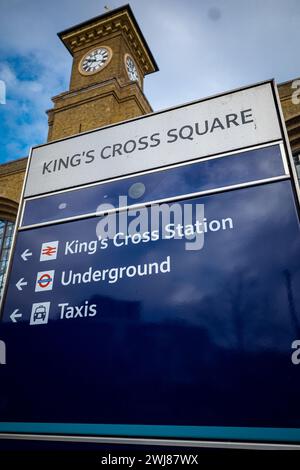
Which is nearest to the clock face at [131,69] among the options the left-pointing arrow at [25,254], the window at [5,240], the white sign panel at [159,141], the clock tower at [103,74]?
the clock tower at [103,74]

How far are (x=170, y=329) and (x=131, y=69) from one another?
12.1m

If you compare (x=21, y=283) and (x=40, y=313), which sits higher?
(x=21, y=283)

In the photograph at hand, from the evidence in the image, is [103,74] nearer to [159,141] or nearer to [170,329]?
[159,141]

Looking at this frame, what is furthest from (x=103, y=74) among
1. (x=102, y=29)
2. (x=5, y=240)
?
(x=5, y=240)

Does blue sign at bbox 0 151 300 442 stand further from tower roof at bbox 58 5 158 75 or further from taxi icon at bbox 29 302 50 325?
tower roof at bbox 58 5 158 75

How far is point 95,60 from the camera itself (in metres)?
11.2

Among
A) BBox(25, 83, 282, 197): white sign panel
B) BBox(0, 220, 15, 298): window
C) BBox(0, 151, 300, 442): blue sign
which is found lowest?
BBox(0, 151, 300, 442): blue sign

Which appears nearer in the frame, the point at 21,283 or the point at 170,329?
the point at 170,329

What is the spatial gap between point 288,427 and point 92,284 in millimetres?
1462

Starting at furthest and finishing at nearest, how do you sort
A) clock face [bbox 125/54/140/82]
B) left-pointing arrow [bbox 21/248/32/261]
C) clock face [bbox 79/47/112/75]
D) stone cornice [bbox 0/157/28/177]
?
clock face [bbox 125/54/140/82] → clock face [bbox 79/47/112/75] → stone cornice [bbox 0/157/28/177] → left-pointing arrow [bbox 21/248/32/261]

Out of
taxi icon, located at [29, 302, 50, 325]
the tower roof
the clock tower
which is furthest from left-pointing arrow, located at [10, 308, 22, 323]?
the tower roof

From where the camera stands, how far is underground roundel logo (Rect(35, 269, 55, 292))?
243cm

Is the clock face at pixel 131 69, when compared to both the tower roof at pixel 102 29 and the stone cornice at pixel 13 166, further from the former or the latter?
the stone cornice at pixel 13 166

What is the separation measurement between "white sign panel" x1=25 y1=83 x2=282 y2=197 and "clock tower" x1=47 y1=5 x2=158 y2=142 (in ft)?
20.0
